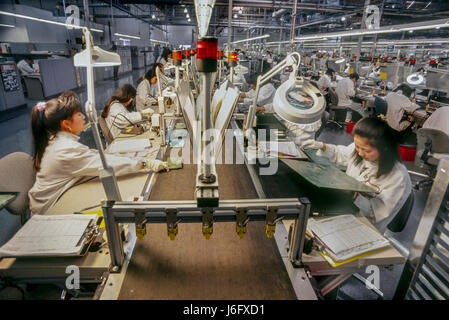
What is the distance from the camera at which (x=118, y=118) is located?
3.02 metres

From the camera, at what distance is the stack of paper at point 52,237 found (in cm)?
109

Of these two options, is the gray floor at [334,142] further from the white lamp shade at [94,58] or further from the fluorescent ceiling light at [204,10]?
the fluorescent ceiling light at [204,10]

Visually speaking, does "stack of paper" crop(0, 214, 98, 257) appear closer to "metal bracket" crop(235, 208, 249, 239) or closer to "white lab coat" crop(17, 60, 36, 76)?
"metal bracket" crop(235, 208, 249, 239)

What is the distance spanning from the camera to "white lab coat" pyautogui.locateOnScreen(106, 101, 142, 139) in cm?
301

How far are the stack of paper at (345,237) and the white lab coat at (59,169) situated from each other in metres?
1.34

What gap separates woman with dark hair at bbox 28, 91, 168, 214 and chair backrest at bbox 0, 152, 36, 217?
0.18ft

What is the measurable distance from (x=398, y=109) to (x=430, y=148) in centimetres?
144

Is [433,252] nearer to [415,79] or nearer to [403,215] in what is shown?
[403,215]

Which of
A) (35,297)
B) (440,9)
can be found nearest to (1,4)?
(35,297)

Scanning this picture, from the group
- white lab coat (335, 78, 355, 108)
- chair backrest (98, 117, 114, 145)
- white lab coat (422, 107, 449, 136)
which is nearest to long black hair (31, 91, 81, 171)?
chair backrest (98, 117, 114, 145)

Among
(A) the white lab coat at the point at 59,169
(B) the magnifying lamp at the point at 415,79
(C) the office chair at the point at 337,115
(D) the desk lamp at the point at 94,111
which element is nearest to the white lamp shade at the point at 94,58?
(D) the desk lamp at the point at 94,111

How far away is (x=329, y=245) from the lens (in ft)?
3.83

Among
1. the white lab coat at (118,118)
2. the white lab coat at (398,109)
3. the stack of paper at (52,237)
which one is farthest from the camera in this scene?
the white lab coat at (398,109)

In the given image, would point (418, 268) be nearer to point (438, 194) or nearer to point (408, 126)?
point (438, 194)
